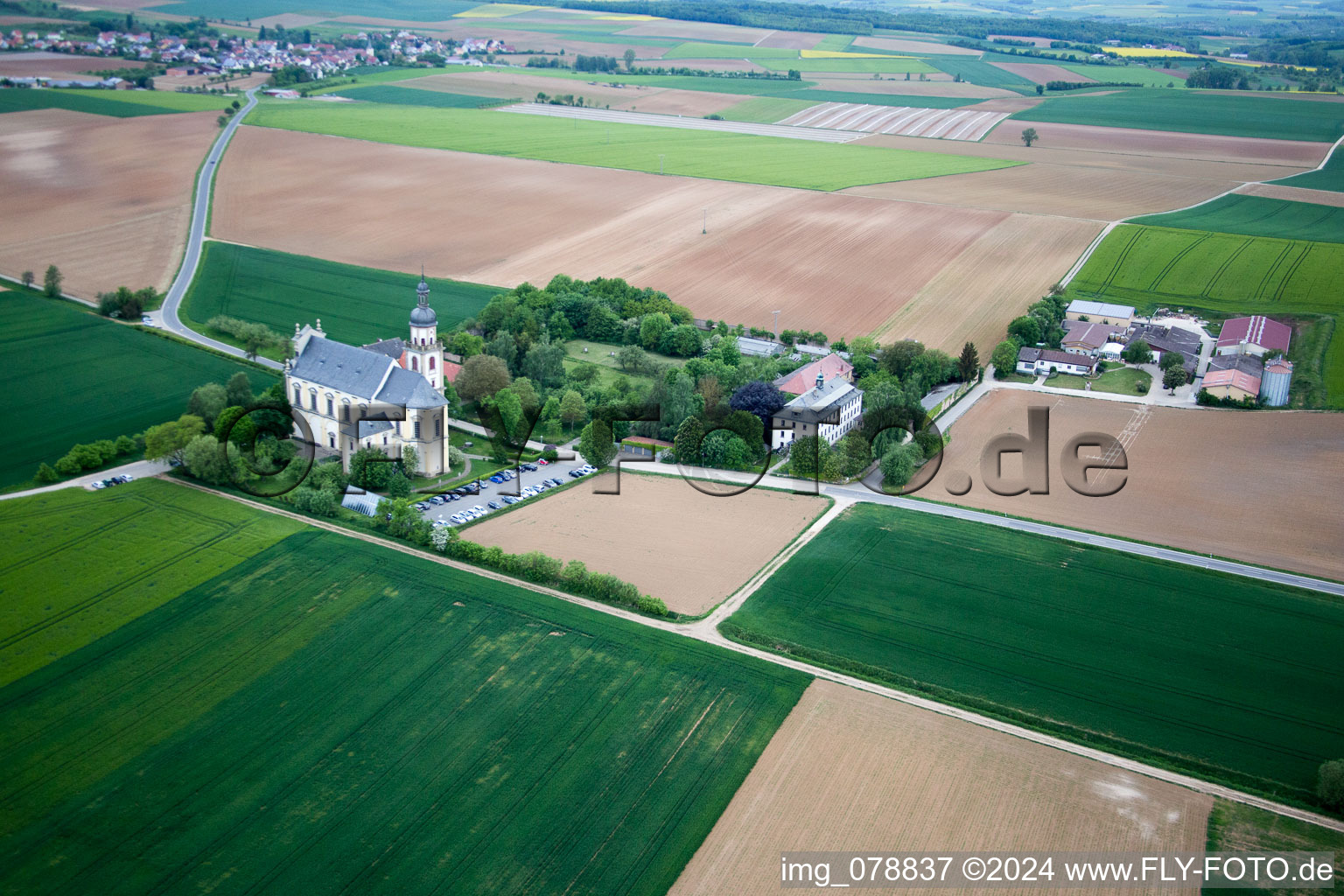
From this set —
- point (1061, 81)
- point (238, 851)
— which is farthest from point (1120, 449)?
point (1061, 81)

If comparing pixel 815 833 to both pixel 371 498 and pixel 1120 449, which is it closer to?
pixel 371 498

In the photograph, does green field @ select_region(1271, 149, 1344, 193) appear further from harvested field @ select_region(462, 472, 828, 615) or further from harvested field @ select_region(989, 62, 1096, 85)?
harvested field @ select_region(462, 472, 828, 615)

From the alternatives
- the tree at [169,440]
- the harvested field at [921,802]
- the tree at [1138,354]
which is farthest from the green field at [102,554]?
the tree at [1138,354]

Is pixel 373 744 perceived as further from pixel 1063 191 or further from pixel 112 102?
pixel 112 102

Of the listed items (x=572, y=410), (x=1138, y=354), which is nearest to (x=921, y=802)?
(x=572, y=410)

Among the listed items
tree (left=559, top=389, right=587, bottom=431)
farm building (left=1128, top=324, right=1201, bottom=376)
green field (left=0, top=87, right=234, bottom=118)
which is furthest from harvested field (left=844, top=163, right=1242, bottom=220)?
green field (left=0, top=87, right=234, bottom=118)

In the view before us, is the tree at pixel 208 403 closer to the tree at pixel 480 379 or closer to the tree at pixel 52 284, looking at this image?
the tree at pixel 480 379
